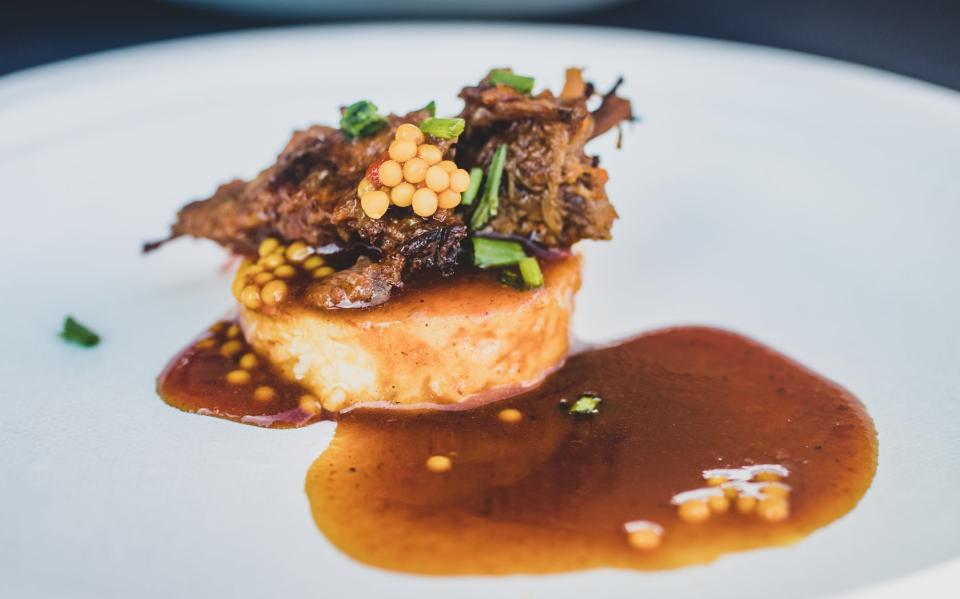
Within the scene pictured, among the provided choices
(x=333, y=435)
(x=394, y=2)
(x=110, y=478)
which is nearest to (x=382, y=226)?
(x=333, y=435)

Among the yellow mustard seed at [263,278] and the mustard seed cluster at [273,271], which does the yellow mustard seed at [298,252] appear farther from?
the yellow mustard seed at [263,278]

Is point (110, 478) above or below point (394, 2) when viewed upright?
below

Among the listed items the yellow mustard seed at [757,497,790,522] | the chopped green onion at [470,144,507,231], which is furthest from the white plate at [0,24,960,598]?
the chopped green onion at [470,144,507,231]

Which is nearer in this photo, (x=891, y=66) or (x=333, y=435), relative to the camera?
(x=333, y=435)

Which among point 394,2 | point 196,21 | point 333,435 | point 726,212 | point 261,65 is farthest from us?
point 196,21

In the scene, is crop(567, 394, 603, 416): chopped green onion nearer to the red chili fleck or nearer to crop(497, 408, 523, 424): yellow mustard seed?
crop(497, 408, 523, 424): yellow mustard seed

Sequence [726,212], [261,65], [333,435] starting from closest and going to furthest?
[333,435], [726,212], [261,65]

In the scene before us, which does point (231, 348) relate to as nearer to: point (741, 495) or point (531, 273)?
point (531, 273)

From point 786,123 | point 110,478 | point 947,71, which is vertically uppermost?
point 947,71

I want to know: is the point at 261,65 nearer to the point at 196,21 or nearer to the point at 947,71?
the point at 196,21
